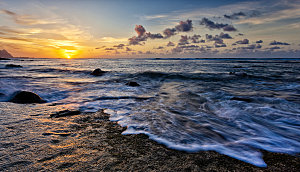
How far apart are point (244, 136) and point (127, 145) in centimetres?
247

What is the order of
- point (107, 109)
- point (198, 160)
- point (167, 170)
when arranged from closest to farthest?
point (167, 170)
point (198, 160)
point (107, 109)

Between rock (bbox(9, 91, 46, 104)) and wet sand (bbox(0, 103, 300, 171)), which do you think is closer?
wet sand (bbox(0, 103, 300, 171))

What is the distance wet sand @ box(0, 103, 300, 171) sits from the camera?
192cm

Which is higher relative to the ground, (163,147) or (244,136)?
(163,147)

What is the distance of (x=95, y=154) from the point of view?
2.16 metres

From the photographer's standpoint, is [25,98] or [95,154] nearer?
[95,154]

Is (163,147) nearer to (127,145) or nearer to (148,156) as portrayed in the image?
(148,156)

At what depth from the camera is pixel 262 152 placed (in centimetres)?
246

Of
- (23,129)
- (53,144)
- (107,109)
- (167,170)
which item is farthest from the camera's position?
(107,109)

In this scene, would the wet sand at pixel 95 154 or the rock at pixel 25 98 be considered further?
the rock at pixel 25 98

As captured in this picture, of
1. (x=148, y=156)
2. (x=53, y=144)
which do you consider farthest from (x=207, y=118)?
(x=53, y=144)

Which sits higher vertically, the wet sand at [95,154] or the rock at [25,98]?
the rock at [25,98]

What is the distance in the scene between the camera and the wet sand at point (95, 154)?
6.29 feet

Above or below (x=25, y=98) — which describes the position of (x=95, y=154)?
below
